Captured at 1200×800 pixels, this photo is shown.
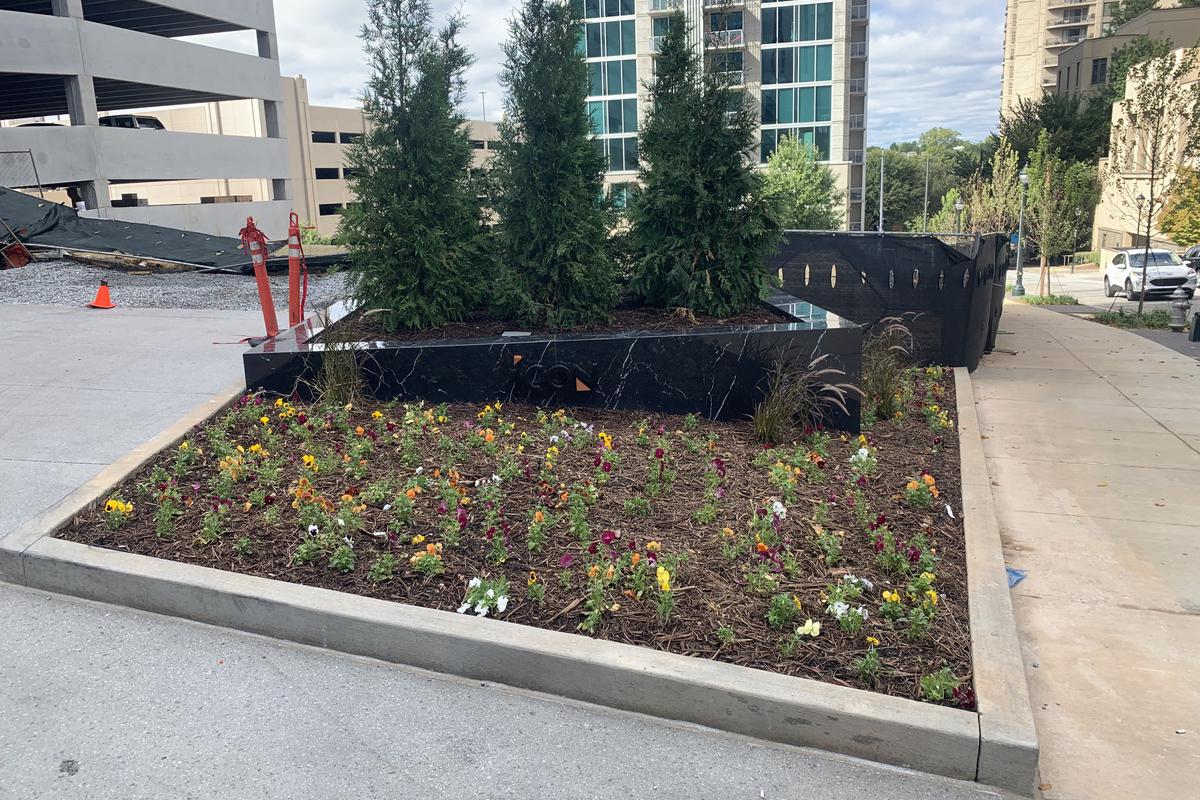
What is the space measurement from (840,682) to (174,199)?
72.2 meters

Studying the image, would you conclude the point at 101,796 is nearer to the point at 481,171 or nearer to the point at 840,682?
the point at 840,682

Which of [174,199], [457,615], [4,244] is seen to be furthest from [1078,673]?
[174,199]

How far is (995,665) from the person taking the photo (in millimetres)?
3789

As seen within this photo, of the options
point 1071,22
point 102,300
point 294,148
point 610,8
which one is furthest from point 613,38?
point 1071,22

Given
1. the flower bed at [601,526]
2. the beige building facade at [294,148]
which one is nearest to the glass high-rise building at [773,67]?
the beige building facade at [294,148]

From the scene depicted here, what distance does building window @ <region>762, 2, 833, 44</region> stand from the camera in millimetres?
66625

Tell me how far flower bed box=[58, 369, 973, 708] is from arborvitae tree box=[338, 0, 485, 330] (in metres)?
1.59

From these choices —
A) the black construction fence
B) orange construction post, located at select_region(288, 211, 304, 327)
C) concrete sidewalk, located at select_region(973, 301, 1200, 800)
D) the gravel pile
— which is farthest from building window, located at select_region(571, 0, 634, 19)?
orange construction post, located at select_region(288, 211, 304, 327)

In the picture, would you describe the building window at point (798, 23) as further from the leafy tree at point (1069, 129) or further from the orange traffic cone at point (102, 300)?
the orange traffic cone at point (102, 300)

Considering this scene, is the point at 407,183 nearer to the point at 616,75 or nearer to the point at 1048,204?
the point at 1048,204

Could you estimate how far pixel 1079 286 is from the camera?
42.8 meters

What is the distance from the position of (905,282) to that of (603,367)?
5992 mm

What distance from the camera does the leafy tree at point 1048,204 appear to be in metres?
37.1

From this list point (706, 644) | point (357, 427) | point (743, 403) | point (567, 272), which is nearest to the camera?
point (706, 644)
